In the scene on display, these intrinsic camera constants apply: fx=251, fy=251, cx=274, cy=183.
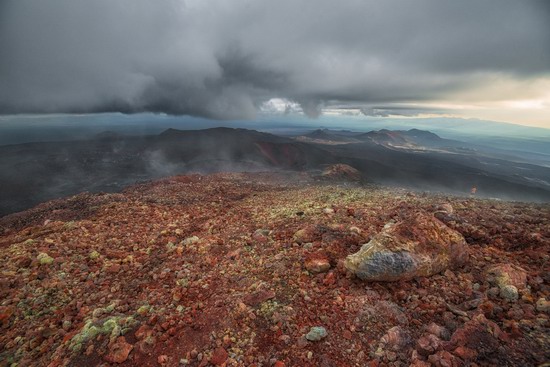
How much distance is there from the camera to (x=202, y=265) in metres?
7.62

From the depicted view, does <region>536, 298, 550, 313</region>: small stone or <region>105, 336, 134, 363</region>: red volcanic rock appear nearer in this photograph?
<region>105, 336, 134, 363</region>: red volcanic rock

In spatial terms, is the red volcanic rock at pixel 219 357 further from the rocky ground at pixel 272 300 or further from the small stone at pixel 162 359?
the small stone at pixel 162 359

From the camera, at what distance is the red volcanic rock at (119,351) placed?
15.0 feet

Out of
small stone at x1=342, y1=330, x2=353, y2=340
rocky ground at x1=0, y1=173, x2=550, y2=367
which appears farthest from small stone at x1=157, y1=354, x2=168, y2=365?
small stone at x1=342, y1=330, x2=353, y2=340

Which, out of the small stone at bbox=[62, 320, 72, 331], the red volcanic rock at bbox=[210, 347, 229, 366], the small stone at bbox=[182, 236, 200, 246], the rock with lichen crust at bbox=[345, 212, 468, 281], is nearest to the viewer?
the red volcanic rock at bbox=[210, 347, 229, 366]

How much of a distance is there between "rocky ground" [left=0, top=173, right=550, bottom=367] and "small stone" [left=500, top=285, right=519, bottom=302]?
2cm

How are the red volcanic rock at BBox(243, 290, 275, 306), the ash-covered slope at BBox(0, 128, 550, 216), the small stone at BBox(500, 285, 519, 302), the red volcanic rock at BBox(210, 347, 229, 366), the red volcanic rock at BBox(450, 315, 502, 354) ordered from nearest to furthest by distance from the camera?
the red volcanic rock at BBox(450, 315, 502, 354), the red volcanic rock at BBox(210, 347, 229, 366), the small stone at BBox(500, 285, 519, 302), the red volcanic rock at BBox(243, 290, 275, 306), the ash-covered slope at BBox(0, 128, 550, 216)

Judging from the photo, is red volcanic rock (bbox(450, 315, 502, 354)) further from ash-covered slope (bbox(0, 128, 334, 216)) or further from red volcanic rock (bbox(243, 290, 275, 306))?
ash-covered slope (bbox(0, 128, 334, 216))

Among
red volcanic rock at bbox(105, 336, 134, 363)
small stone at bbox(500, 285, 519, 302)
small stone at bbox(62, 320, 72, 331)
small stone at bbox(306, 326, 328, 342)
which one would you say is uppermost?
small stone at bbox(500, 285, 519, 302)

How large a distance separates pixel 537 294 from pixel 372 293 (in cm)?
324

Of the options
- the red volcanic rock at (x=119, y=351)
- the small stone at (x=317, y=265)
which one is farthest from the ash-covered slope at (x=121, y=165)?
the small stone at (x=317, y=265)

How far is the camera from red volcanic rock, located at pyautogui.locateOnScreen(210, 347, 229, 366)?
4336 mm

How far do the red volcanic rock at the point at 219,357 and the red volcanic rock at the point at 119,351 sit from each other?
162 centimetres

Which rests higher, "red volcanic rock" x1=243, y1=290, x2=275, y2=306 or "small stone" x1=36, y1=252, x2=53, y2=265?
"red volcanic rock" x1=243, y1=290, x2=275, y2=306
